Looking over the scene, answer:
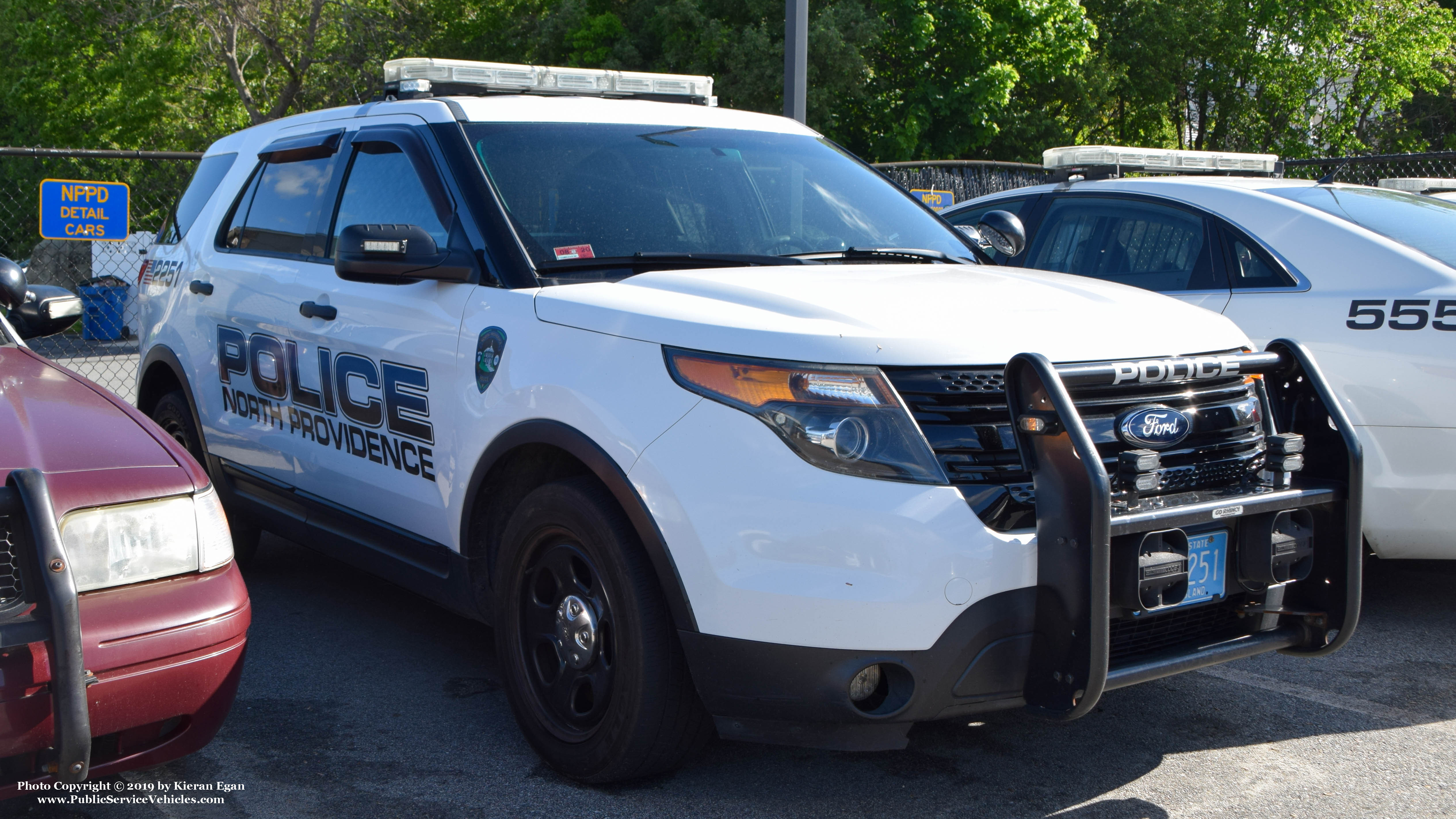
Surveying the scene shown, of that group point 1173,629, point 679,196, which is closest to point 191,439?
point 679,196

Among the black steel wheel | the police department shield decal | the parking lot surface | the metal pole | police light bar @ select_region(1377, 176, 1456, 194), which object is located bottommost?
the parking lot surface

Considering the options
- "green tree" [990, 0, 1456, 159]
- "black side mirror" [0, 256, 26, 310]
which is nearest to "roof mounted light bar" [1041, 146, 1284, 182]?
"black side mirror" [0, 256, 26, 310]

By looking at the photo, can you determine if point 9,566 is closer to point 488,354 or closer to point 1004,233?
point 488,354

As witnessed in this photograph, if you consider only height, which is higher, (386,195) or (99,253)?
(386,195)

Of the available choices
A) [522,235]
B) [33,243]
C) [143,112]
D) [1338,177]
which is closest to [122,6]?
[143,112]

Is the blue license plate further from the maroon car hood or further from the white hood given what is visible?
the maroon car hood

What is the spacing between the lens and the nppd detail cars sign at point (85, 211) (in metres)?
9.30

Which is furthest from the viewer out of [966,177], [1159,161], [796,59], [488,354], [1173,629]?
[966,177]

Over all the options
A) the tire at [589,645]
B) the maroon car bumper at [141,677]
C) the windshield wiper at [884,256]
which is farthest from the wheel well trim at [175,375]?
the windshield wiper at [884,256]

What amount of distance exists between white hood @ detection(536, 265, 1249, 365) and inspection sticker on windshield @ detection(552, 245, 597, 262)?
18cm

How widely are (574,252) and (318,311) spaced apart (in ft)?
3.60

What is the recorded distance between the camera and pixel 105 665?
258 centimetres

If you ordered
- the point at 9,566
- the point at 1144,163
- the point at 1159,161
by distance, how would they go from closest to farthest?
the point at 9,566 → the point at 1144,163 → the point at 1159,161

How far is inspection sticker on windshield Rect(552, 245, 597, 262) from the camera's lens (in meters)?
3.55
